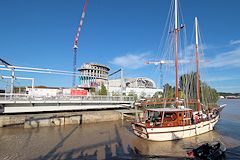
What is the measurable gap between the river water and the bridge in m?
5.01

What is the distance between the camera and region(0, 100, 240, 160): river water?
54.9ft

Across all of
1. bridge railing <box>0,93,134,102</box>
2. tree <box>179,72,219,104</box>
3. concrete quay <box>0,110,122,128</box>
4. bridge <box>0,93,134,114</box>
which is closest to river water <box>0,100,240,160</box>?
concrete quay <box>0,110,122,128</box>

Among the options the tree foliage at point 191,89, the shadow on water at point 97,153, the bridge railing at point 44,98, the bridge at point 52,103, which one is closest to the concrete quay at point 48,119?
the bridge at point 52,103

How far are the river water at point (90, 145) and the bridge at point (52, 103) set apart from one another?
5012mm

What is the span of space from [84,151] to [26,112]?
19.8 m

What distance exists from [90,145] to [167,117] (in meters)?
10.1

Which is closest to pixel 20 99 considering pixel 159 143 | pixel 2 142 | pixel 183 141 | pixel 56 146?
pixel 2 142

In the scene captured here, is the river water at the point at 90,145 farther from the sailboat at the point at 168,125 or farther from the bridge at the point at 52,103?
the bridge at the point at 52,103

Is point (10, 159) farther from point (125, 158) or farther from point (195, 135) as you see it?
point (195, 135)

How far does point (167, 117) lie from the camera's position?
23.5m

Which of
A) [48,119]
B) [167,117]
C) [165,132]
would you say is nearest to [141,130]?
[165,132]

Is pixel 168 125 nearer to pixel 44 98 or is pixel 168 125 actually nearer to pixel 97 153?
pixel 97 153

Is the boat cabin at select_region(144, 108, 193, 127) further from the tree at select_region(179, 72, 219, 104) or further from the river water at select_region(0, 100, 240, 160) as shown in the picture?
the tree at select_region(179, 72, 219, 104)

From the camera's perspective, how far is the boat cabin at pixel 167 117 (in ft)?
73.8
